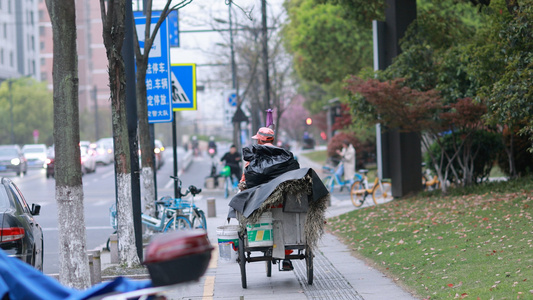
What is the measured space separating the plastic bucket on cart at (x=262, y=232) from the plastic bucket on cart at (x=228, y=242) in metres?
0.21

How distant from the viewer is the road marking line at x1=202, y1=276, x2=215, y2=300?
9018mm

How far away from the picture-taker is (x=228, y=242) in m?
9.42

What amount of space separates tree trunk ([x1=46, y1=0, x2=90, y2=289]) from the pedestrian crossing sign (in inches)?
294

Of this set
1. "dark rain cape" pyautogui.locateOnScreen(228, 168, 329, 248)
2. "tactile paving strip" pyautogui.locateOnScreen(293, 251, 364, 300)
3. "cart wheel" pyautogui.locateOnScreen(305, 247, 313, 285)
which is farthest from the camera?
"cart wheel" pyautogui.locateOnScreen(305, 247, 313, 285)

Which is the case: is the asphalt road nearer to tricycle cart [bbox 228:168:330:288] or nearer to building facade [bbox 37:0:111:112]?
tricycle cart [bbox 228:168:330:288]

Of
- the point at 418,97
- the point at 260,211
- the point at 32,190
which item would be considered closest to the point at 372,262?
the point at 260,211

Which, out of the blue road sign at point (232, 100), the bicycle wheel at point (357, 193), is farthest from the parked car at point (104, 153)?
the bicycle wheel at point (357, 193)

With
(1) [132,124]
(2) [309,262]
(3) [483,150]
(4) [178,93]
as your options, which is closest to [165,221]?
(4) [178,93]

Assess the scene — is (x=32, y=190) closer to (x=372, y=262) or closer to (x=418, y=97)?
(x=418, y=97)

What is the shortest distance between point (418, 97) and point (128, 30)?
7717 mm

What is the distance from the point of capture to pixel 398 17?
19516 mm

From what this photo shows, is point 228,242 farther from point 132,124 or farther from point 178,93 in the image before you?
point 178,93

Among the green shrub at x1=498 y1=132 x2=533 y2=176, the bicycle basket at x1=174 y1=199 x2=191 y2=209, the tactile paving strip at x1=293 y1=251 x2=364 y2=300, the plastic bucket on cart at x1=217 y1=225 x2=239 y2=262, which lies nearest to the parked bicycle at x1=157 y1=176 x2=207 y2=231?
the bicycle basket at x1=174 y1=199 x2=191 y2=209

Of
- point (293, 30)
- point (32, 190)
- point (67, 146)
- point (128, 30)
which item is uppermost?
point (293, 30)
